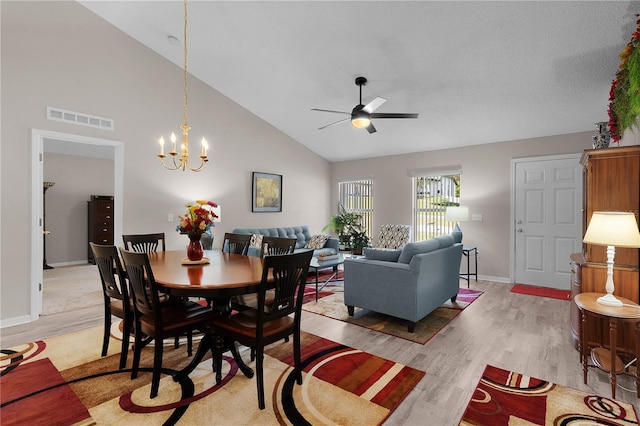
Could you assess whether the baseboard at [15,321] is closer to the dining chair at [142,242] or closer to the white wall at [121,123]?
the white wall at [121,123]

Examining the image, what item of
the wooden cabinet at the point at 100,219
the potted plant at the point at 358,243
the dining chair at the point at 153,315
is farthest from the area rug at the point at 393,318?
the wooden cabinet at the point at 100,219

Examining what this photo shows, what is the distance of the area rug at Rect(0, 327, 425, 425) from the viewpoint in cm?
189

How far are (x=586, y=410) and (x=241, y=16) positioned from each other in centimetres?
471

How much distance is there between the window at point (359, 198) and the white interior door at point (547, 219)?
9.80ft

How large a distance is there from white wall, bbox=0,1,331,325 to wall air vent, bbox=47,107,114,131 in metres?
0.06

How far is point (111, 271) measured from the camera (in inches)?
94.5

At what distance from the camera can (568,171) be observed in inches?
196

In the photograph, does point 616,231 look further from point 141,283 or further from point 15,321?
point 15,321

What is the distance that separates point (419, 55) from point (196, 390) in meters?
3.99

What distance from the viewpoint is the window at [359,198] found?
7.43 meters

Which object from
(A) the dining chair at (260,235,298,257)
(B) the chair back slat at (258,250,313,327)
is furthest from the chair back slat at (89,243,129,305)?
(A) the dining chair at (260,235,298,257)

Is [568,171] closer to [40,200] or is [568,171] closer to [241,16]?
[241,16]

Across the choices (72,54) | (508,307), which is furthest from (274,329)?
(72,54)

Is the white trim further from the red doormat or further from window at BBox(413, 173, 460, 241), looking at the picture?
the red doormat
